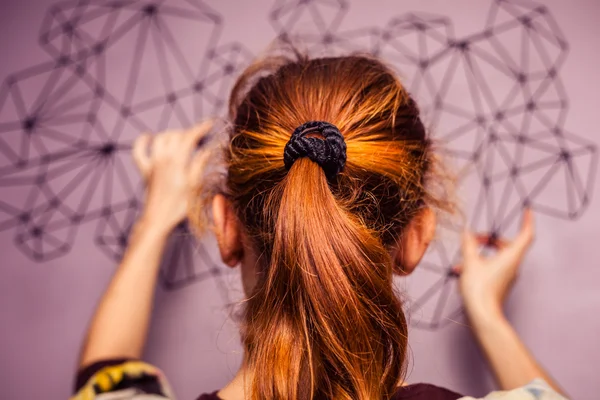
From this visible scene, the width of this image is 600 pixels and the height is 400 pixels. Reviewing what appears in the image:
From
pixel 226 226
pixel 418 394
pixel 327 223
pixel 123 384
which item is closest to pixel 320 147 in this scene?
pixel 327 223

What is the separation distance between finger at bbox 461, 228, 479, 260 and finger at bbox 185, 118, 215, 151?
48 cm

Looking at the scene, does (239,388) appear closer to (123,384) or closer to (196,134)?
(123,384)

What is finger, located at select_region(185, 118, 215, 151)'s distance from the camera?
0.89 m

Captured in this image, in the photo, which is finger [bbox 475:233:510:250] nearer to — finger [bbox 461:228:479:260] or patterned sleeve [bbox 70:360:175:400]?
finger [bbox 461:228:479:260]

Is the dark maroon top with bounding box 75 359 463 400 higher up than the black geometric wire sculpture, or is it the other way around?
the black geometric wire sculpture

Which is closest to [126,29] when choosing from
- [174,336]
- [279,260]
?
[174,336]

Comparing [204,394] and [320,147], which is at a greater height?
[320,147]

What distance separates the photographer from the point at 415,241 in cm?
61

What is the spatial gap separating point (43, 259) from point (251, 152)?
63cm

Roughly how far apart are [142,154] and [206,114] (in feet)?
0.46

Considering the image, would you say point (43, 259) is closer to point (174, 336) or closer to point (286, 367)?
point (174, 336)

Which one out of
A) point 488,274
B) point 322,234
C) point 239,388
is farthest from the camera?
point 488,274

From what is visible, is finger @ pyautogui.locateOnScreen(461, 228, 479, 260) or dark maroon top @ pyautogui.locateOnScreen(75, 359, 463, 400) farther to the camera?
finger @ pyautogui.locateOnScreen(461, 228, 479, 260)

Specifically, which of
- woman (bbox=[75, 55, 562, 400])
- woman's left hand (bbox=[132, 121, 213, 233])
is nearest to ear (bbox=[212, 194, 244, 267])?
woman (bbox=[75, 55, 562, 400])
